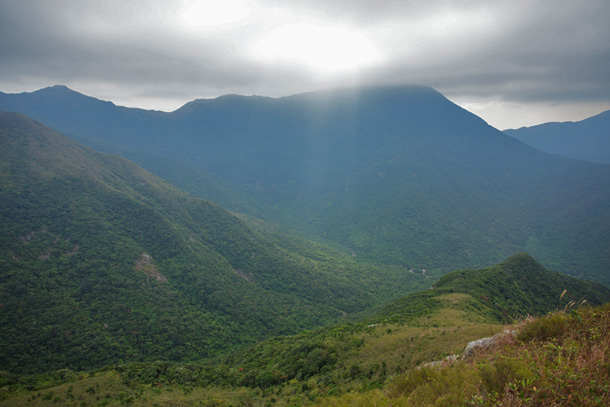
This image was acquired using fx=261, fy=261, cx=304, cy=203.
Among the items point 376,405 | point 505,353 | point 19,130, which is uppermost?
point 19,130

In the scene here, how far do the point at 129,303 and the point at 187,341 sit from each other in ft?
43.8

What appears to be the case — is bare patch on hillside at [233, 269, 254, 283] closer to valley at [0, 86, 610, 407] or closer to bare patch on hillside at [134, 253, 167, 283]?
valley at [0, 86, 610, 407]

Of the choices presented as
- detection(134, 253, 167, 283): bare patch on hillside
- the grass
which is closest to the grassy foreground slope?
the grass

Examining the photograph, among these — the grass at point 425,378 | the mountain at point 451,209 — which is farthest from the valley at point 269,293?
the mountain at point 451,209

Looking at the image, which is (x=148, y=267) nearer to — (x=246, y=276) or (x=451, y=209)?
(x=246, y=276)

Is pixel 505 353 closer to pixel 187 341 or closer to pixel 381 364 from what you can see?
pixel 381 364

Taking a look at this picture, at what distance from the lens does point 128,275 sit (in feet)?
177

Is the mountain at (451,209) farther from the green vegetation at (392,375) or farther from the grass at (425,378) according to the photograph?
the grass at (425,378)

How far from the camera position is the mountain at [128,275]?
4031 cm

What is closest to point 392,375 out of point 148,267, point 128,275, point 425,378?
point 425,378

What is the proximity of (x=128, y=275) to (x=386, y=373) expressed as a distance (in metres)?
56.8

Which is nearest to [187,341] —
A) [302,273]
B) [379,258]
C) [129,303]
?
[129,303]

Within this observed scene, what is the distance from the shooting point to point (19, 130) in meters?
85.1

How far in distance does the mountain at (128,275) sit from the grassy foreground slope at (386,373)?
18.1m
